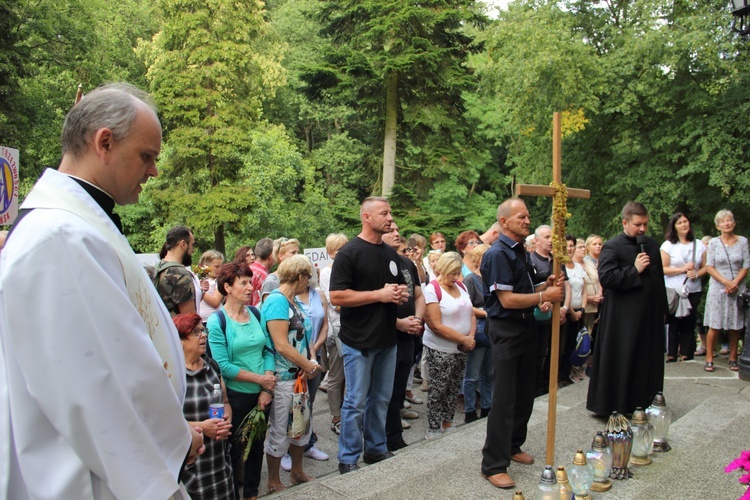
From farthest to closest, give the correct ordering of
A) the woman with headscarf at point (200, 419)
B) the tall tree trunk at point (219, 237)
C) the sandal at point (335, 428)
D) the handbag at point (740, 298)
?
the tall tree trunk at point (219, 237)
the handbag at point (740, 298)
the sandal at point (335, 428)
the woman with headscarf at point (200, 419)

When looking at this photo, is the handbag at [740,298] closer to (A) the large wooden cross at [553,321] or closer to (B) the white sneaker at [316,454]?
(A) the large wooden cross at [553,321]

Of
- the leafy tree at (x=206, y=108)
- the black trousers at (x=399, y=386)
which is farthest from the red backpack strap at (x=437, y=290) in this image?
the leafy tree at (x=206, y=108)

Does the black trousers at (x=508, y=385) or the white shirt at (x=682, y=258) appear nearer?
the black trousers at (x=508, y=385)

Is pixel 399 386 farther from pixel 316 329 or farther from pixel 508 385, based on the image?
pixel 508 385

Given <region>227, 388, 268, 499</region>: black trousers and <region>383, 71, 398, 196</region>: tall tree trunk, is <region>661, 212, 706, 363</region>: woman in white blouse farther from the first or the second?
<region>383, 71, 398, 196</region>: tall tree trunk

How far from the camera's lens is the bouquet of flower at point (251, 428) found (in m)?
4.45

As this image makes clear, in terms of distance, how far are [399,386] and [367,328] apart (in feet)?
4.26

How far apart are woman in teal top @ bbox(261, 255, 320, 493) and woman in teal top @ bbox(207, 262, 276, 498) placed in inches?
5.7

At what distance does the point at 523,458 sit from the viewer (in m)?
4.97

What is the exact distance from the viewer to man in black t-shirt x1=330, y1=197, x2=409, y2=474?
16.5 ft

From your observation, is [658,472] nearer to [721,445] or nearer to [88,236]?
[721,445]

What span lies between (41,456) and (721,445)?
545cm

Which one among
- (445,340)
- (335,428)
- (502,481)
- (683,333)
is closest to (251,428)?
(502,481)

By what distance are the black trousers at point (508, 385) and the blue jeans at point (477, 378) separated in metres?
1.88
